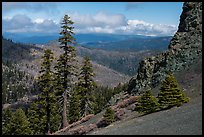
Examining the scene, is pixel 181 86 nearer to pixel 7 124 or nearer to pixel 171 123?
pixel 171 123

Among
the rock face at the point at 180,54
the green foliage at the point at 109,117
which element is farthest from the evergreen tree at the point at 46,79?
the rock face at the point at 180,54

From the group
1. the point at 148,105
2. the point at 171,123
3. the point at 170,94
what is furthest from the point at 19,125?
the point at 171,123

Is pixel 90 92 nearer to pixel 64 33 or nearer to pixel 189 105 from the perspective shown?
pixel 64 33

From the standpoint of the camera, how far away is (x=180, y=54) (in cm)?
4728

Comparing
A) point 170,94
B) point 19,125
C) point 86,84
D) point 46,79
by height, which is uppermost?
point 46,79

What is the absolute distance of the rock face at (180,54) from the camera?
45656mm

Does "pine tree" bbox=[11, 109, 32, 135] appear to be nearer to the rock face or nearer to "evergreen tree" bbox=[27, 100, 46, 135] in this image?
"evergreen tree" bbox=[27, 100, 46, 135]

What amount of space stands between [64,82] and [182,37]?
73.4 ft

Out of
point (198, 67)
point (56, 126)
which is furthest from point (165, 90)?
point (56, 126)

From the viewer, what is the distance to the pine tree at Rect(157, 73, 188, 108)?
2983cm

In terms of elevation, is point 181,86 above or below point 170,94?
below

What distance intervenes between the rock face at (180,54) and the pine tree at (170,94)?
14367 millimetres

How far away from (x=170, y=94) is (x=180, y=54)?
60.3 feet

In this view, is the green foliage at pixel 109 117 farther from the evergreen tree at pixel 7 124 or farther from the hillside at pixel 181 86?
the evergreen tree at pixel 7 124
